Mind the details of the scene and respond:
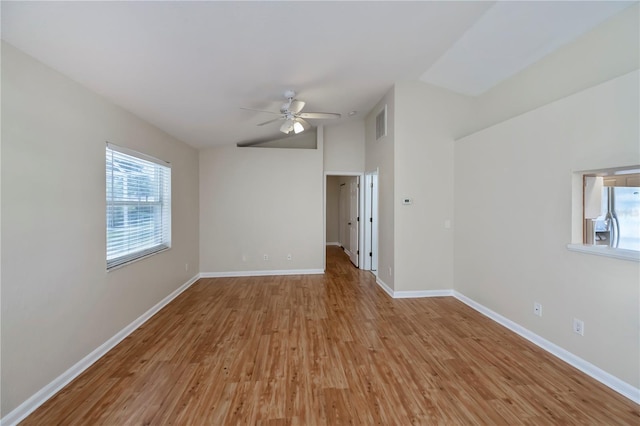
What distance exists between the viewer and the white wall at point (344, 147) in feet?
18.8

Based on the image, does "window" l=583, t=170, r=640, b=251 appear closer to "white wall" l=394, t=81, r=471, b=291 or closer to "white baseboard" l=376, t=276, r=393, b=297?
"white wall" l=394, t=81, r=471, b=291

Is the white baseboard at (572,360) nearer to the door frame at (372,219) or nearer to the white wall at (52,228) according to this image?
the door frame at (372,219)

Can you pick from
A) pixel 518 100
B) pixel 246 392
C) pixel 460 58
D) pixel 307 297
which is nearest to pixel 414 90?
pixel 460 58

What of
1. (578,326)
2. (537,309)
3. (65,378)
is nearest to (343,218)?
(537,309)

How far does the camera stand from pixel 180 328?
10.4 ft

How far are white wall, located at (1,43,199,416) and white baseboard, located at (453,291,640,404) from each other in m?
4.44

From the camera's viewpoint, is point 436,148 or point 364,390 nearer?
point 364,390

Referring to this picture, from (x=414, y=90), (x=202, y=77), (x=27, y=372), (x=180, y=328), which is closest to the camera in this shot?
(x=27, y=372)

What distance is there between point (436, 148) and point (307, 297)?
318cm

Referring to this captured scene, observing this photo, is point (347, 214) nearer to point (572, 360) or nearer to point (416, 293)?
point (416, 293)

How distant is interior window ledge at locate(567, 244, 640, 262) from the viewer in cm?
205

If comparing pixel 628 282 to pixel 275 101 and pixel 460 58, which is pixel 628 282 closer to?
pixel 460 58

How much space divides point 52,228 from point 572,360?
4.63 metres

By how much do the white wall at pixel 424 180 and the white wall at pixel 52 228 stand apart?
3696mm
